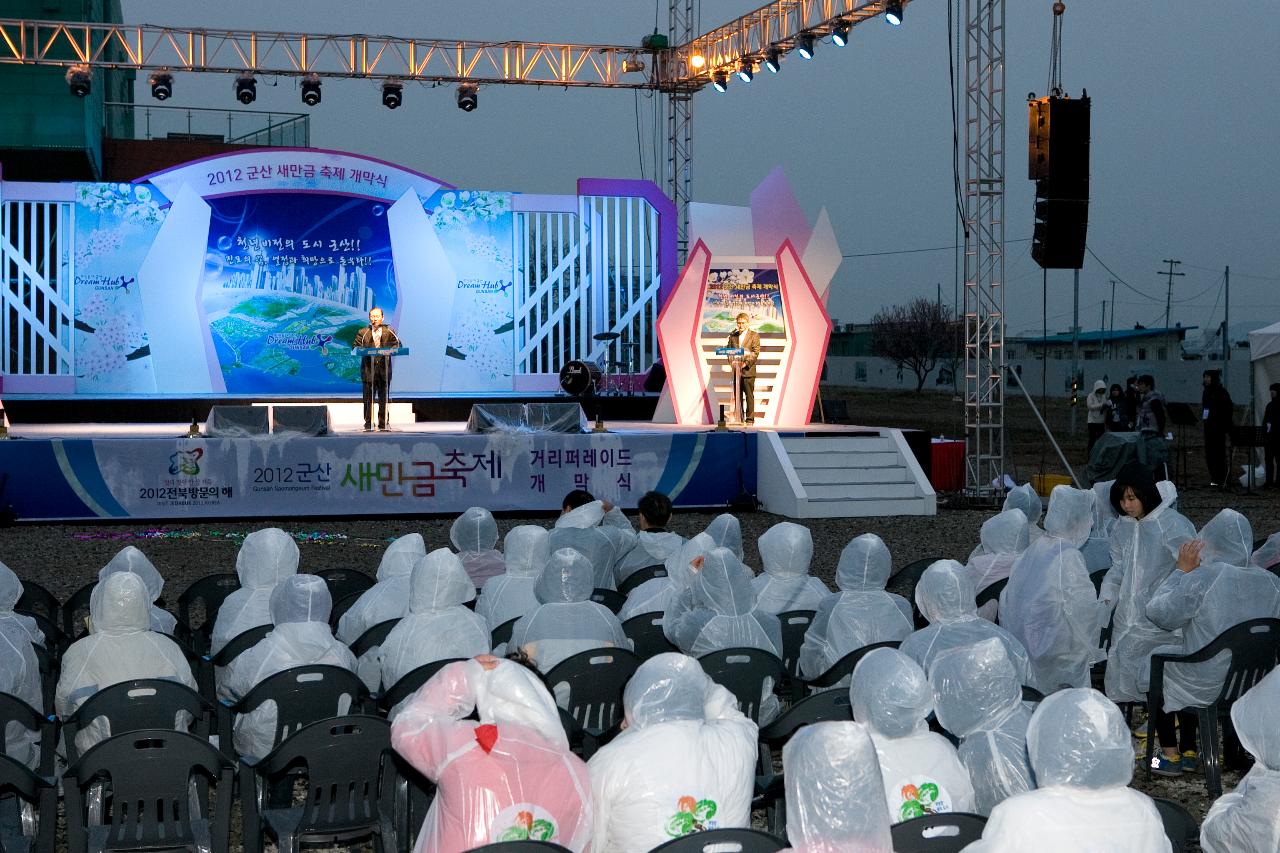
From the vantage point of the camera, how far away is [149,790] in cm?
352

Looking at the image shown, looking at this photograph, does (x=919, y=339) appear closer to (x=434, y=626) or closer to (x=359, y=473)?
(x=359, y=473)

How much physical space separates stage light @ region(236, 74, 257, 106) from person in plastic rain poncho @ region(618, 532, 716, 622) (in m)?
12.6

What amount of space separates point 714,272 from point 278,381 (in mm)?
6090

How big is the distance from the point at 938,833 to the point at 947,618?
159 centimetres

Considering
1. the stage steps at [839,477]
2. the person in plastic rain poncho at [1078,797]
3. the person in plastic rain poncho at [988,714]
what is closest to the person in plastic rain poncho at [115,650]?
the person in plastic rain poncho at [988,714]

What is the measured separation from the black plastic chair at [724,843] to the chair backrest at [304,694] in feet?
5.71

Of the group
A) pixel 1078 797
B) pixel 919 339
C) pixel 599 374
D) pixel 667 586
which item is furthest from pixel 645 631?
pixel 919 339

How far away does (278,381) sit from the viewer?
18438 mm

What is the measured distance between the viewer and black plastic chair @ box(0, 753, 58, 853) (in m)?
3.34

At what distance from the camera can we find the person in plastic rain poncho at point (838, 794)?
7.98 ft

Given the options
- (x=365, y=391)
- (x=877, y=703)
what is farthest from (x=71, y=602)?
(x=365, y=391)

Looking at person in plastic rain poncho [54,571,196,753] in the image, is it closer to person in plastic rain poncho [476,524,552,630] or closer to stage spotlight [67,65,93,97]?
person in plastic rain poncho [476,524,552,630]

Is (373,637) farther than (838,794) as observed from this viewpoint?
Yes

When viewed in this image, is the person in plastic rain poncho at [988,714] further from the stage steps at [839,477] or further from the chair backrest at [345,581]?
the stage steps at [839,477]
